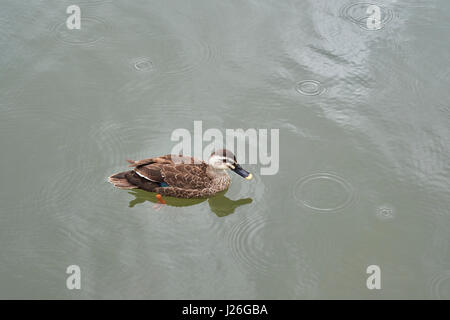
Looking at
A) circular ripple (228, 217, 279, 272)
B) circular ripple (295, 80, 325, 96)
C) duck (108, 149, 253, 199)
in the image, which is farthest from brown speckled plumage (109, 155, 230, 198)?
circular ripple (295, 80, 325, 96)

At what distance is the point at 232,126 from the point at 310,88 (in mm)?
1276

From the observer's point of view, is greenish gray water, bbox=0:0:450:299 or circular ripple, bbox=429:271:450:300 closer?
circular ripple, bbox=429:271:450:300

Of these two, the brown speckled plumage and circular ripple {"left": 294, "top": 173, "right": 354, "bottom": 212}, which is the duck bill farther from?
circular ripple {"left": 294, "top": 173, "right": 354, "bottom": 212}

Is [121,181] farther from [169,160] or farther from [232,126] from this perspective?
[232,126]

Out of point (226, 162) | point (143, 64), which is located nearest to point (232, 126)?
point (226, 162)

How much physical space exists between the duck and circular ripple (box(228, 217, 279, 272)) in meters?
0.54

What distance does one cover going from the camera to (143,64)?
834cm

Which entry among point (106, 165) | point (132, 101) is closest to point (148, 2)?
point (132, 101)

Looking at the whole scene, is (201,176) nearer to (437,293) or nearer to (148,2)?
(437,293)

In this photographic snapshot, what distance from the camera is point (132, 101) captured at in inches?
306

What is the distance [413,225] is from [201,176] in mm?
2333

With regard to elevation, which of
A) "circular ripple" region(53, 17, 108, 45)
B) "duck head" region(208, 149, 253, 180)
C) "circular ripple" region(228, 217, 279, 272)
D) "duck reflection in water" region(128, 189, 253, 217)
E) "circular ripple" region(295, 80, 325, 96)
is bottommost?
"circular ripple" region(228, 217, 279, 272)

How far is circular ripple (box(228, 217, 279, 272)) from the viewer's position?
19.7 ft

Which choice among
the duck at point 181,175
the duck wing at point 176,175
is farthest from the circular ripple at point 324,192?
the duck wing at point 176,175
